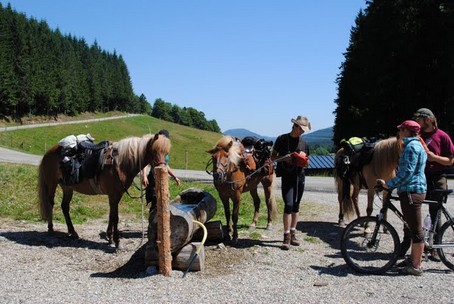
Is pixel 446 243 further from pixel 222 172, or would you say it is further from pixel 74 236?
pixel 74 236

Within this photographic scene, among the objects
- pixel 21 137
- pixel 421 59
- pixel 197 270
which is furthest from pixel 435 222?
pixel 21 137

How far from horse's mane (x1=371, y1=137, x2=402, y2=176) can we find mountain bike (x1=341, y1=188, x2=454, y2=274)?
4.62ft

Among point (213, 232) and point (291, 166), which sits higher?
point (291, 166)

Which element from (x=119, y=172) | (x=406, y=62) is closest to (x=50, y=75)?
(x=406, y=62)

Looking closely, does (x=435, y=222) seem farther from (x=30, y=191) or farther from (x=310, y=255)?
(x=30, y=191)

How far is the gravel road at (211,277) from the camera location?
506 cm

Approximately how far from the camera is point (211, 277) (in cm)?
588

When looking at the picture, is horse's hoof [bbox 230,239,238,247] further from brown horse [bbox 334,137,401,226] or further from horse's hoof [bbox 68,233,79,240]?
horse's hoof [bbox 68,233,79,240]

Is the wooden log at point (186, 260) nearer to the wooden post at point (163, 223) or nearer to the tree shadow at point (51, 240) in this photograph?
the wooden post at point (163, 223)

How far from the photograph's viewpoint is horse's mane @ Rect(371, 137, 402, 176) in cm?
771

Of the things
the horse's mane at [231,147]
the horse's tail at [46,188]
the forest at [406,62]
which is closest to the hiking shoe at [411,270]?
the horse's mane at [231,147]

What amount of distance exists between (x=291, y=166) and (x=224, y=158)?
1.18m

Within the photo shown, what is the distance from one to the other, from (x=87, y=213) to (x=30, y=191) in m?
2.39

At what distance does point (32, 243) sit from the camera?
25.3ft
